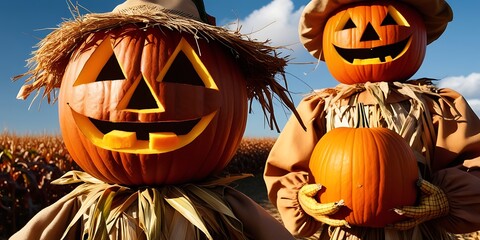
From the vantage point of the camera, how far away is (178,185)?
5.78 feet

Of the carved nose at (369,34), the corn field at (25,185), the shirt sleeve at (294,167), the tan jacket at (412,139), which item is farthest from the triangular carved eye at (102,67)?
the corn field at (25,185)

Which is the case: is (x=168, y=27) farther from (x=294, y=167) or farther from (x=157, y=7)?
(x=294, y=167)

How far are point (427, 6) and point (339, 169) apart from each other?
155 cm

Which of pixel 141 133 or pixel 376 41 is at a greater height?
pixel 376 41

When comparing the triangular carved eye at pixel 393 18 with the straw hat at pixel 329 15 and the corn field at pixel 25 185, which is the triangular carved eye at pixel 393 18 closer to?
the straw hat at pixel 329 15

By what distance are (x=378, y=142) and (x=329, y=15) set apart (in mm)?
1230

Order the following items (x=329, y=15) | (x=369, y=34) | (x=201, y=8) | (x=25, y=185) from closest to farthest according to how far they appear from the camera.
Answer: (x=201, y=8) < (x=369, y=34) < (x=329, y=15) < (x=25, y=185)

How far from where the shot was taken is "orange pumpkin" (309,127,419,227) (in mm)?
2471

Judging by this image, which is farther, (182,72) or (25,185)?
(25,185)

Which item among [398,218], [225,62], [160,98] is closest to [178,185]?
[160,98]

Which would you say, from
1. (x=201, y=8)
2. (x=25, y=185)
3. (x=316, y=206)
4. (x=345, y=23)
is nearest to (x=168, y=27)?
(x=201, y=8)

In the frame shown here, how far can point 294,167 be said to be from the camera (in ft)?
9.86

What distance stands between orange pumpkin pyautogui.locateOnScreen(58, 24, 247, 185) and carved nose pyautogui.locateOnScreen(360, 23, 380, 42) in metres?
1.64

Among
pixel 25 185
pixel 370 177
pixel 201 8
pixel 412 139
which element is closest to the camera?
pixel 201 8
